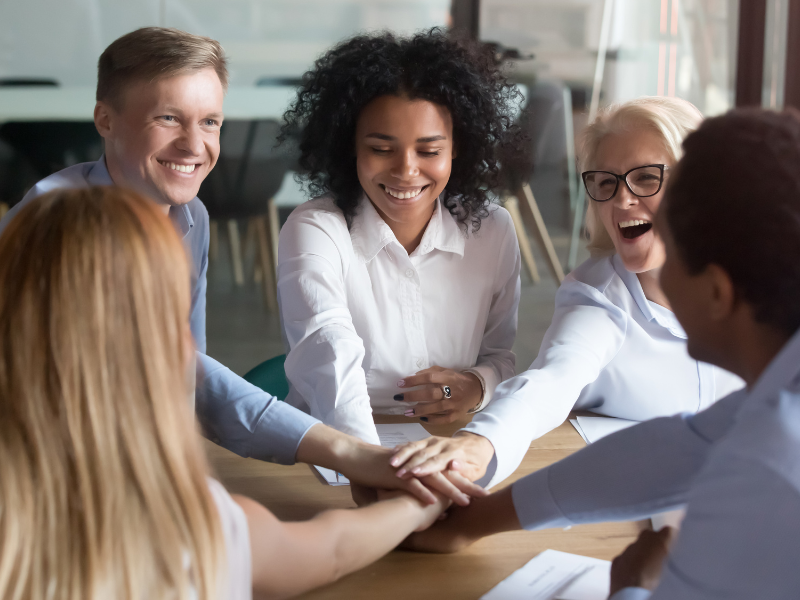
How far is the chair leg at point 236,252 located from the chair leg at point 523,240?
1.39 meters

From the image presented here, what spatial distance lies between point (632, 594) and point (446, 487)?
39cm

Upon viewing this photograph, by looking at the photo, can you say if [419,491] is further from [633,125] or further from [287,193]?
[287,193]

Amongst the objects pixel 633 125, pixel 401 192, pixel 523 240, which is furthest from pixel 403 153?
pixel 523 240

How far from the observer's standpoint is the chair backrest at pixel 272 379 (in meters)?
1.92

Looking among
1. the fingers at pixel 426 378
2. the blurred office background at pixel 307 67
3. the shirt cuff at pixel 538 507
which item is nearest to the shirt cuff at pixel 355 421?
the fingers at pixel 426 378

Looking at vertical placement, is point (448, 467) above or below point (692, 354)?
below

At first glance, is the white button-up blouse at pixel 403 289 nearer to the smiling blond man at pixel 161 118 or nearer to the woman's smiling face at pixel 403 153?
the woman's smiling face at pixel 403 153

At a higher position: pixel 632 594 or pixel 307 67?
pixel 307 67

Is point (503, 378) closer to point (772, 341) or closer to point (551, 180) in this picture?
point (772, 341)

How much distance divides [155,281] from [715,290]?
1.77 feet

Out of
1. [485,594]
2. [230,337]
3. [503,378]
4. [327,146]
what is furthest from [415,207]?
[230,337]

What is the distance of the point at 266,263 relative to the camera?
3805mm

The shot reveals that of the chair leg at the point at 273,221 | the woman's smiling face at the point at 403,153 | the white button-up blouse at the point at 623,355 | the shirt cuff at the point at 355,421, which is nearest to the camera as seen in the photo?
the shirt cuff at the point at 355,421

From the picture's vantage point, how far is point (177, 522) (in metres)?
0.70
